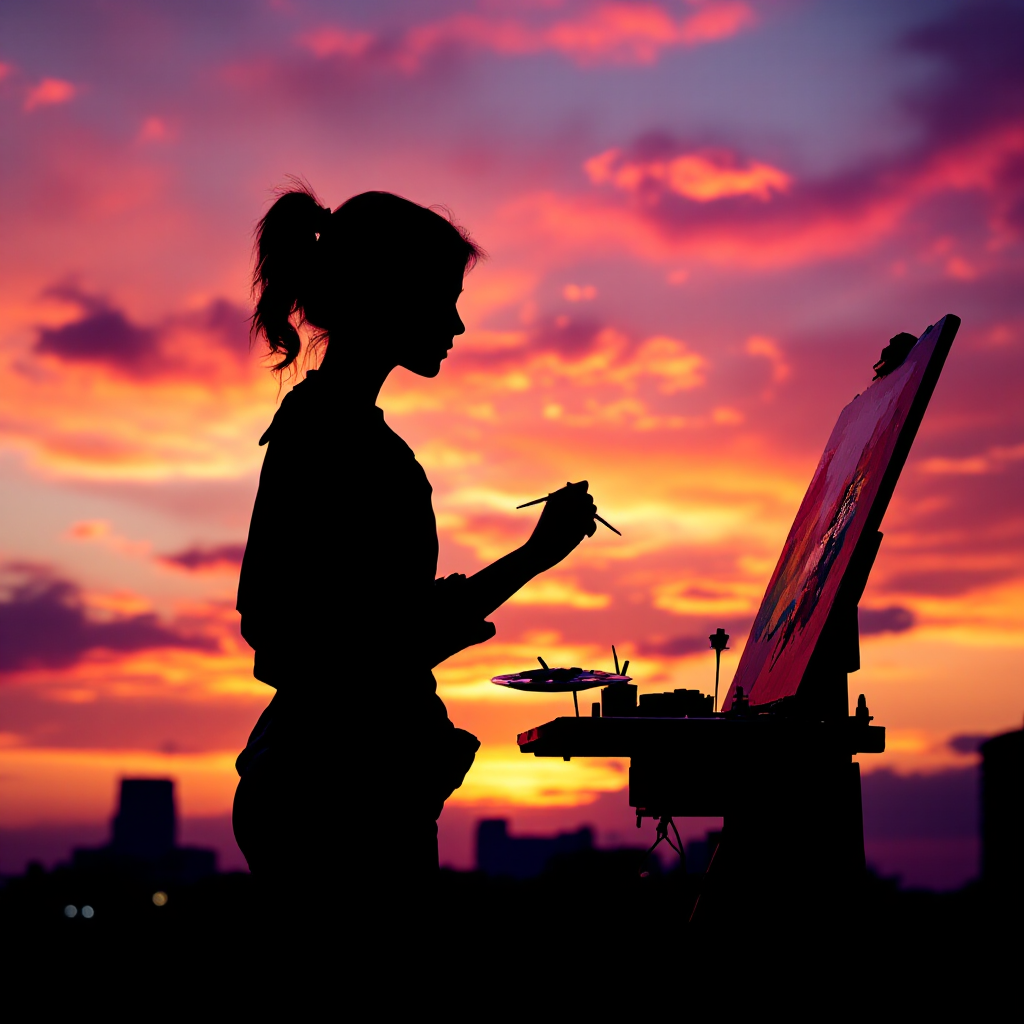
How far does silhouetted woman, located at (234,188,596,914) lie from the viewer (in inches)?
85.0

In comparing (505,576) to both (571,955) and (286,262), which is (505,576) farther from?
(571,955)

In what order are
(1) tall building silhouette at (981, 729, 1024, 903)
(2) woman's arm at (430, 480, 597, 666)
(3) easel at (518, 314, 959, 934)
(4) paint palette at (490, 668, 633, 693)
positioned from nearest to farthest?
(2) woman's arm at (430, 480, 597, 666) < (3) easel at (518, 314, 959, 934) < (4) paint palette at (490, 668, 633, 693) < (1) tall building silhouette at (981, 729, 1024, 903)

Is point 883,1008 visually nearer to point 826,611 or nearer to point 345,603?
point 826,611

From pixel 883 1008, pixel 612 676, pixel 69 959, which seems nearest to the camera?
pixel 883 1008

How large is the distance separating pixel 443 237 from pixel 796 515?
10.4 ft

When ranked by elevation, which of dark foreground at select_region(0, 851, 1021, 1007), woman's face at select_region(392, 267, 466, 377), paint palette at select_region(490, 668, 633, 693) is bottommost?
dark foreground at select_region(0, 851, 1021, 1007)

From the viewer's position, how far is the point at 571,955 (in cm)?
795

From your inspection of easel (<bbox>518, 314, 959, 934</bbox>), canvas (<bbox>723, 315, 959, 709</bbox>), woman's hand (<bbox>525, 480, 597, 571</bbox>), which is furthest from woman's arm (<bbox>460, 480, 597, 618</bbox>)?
canvas (<bbox>723, 315, 959, 709</bbox>)

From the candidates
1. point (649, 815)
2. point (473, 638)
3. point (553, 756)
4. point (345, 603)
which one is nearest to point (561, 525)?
point (473, 638)

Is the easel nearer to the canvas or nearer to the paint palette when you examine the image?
the canvas

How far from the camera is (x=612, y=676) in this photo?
396 cm

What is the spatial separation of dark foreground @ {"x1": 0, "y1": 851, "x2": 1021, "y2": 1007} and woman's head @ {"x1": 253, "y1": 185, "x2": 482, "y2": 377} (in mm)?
1073

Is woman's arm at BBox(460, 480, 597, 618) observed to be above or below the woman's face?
below

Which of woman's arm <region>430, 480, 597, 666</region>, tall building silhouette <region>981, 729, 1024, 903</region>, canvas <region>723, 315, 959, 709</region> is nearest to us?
woman's arm <region>430, 480, 597, 666</region>
